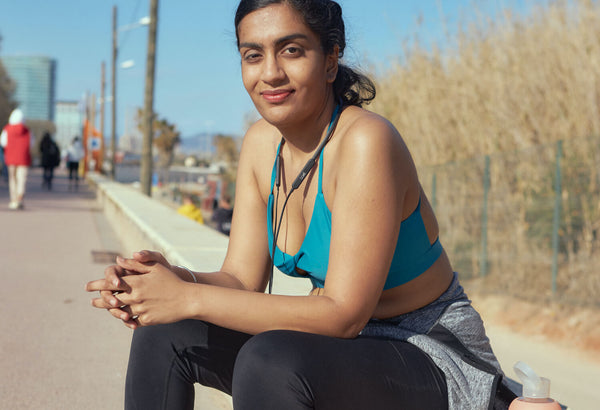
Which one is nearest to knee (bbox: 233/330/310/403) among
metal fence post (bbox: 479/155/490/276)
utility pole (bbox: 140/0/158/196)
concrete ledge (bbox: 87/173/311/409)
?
concrete ledge (bbox: 87/173/311/409)

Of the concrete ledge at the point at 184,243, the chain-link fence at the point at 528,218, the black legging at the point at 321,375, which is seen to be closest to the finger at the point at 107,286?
the black legging at the point at 321,375

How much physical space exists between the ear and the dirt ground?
15.7ft

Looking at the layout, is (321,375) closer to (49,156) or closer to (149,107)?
(149,107)

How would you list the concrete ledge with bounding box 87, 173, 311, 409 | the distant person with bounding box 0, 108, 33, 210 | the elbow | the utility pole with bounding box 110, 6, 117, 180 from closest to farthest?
the elbow, the concrete ledge with bounding box 87, 173, 311, 409, the distant person with bounding box 0, 108, 33, 210, the utility pole with bounding box 110, 6, 117, 180

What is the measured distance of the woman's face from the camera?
207 centimetres

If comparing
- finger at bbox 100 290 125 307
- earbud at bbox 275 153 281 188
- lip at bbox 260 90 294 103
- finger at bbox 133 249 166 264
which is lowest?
finger at bbox 100 290 125 307

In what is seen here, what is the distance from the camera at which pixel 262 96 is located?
7.07 feet

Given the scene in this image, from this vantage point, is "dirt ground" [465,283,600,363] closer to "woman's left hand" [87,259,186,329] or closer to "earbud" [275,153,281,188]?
"earbud" [275,153,281,188]

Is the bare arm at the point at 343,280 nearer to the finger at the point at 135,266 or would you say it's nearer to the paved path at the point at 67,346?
the finger at the point at 135,266

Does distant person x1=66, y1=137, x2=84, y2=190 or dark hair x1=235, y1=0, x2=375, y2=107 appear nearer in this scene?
dark hair x1=235, y1=0, x2=375, y2=107

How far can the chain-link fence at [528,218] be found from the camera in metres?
7.30

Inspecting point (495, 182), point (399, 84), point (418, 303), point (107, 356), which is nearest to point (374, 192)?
point (418, 303)

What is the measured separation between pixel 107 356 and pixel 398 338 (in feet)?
8.51

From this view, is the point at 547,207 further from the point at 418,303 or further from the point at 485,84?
the point at 418,303
